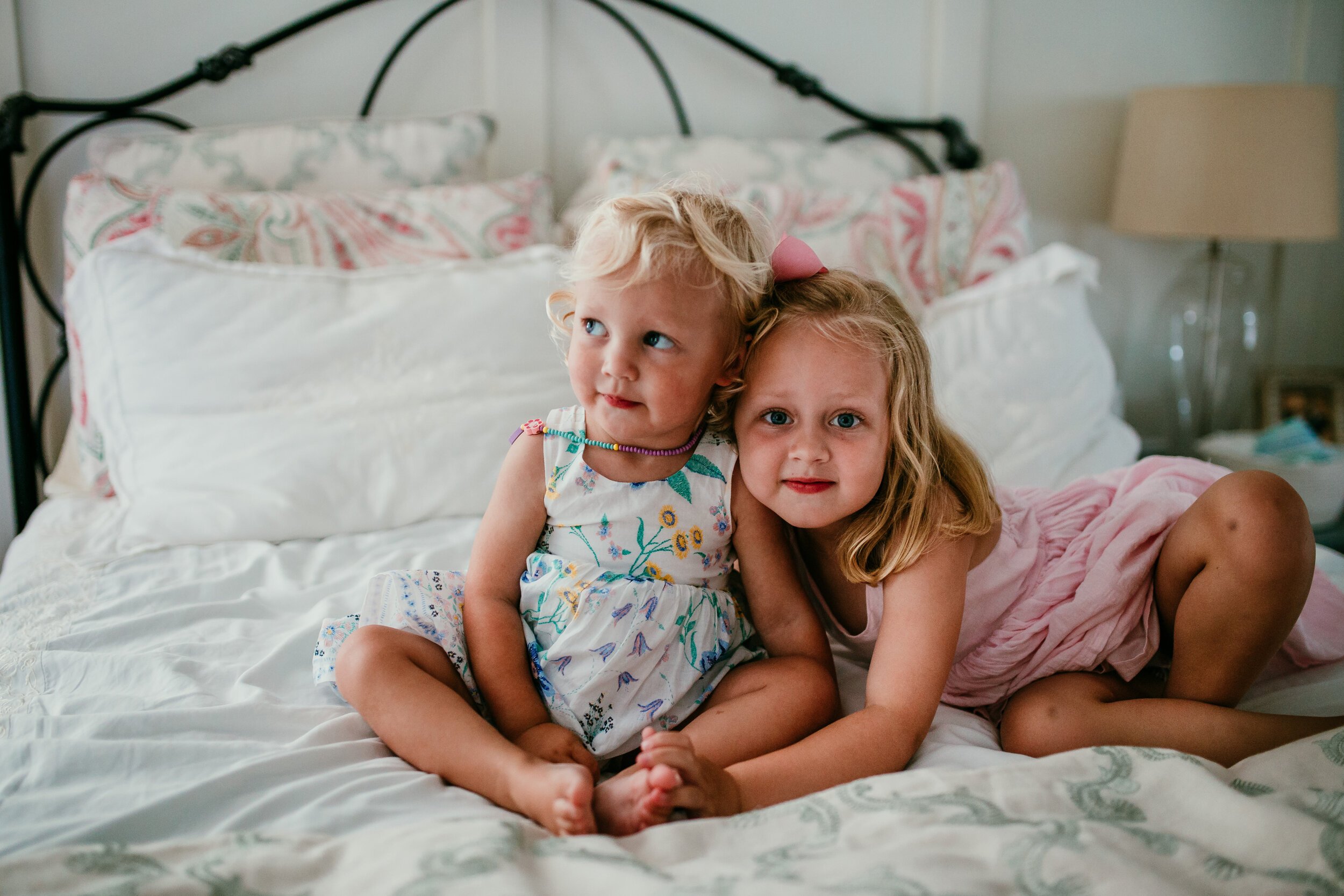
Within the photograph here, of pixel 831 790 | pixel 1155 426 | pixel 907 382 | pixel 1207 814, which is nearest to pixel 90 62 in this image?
pixel 907 382

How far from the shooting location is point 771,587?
3.61ft

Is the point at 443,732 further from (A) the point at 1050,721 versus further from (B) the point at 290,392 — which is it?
(B) the point at 290,392

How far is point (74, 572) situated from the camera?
1.27 meters

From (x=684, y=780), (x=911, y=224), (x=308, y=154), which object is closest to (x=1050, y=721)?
(x=684, y=780)

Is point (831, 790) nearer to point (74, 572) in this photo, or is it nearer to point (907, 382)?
point (907, 382)

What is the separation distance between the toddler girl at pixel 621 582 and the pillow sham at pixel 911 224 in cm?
75

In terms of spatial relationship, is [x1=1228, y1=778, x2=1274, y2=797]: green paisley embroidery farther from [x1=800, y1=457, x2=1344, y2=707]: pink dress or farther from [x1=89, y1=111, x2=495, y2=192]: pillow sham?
[x1=89, y1=111, x2=495, y2=192]: pillow sham

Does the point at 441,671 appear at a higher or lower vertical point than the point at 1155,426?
higher

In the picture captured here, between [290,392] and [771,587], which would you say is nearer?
[771,587]

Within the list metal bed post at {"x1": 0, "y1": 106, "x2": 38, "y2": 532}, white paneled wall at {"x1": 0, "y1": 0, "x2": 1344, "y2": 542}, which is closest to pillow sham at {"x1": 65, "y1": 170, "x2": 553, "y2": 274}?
metal bed post at {"x1": 0, "y1": 106, "x2": 38, "y2": 532}

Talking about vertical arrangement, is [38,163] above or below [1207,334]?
above

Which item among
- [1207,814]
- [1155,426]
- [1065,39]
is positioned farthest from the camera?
[1155,426]

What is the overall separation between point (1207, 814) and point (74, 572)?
4.30ft

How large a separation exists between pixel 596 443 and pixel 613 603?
0.59 ft
